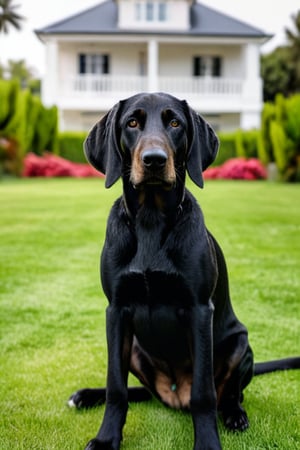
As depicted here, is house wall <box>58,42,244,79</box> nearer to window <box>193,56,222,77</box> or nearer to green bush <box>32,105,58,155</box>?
window <box>193,56,222,77</box>

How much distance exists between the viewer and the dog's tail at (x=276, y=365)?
320cm

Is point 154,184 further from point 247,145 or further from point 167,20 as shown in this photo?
point 167,20

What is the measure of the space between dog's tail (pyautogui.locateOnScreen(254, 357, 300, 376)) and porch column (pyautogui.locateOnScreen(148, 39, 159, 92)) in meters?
29.4

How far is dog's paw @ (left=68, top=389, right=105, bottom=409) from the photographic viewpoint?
2846 millimetres

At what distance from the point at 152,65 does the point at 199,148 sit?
3049cm

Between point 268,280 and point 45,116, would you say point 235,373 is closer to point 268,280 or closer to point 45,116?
point 268,280

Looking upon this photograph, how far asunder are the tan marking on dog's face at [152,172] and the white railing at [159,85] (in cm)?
3003

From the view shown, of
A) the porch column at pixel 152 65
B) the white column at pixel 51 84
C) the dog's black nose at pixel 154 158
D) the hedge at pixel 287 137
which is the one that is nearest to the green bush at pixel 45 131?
the white column at pixel 51 84

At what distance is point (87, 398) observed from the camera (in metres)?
2.87

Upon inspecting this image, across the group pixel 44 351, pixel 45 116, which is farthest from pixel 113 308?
pixel 45 116

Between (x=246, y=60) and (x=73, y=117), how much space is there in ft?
33.9

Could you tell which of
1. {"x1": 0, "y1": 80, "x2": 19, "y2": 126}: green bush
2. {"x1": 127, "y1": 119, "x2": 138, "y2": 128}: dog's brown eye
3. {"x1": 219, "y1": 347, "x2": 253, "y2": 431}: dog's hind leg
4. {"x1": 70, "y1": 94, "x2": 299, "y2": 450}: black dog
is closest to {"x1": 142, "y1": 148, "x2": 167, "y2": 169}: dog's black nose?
{"x1": 70, "y1": 94, "x2": 299, "y2": 450}: black dog

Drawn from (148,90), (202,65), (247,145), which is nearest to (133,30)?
(148,90)

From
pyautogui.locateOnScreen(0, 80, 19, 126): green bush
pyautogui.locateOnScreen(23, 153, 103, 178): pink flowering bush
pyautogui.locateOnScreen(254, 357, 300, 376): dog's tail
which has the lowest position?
pyautogui.locateOnScreen(23, 153, 103, 178): pink flowering bush
